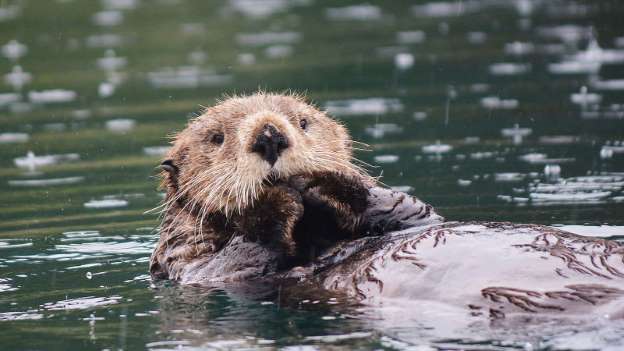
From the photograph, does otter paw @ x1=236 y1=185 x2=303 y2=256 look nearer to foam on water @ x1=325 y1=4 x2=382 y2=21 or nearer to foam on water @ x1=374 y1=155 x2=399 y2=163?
foam on water @ x1=374 y1=155 x2=399 y2=163

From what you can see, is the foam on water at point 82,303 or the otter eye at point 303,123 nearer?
the foam on water at point 82,303

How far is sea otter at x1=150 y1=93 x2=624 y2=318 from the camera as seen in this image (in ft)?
16.3

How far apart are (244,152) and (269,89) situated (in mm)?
7642

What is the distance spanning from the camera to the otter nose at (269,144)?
564 cm

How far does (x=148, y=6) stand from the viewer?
22.9 m

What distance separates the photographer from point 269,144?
5.65 meters

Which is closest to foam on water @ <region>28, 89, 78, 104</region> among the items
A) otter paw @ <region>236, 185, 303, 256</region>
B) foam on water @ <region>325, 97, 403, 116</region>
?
foam on water @ <region>325, 97, 403, 116</region>

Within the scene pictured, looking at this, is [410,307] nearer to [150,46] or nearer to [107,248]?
[107,248]

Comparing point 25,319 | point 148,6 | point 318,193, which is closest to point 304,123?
point 318,193

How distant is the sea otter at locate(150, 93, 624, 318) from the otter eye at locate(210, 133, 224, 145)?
1 cm

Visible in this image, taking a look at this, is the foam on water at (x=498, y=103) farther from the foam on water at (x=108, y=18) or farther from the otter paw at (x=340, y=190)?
the foam on water at (x=108, y=18)

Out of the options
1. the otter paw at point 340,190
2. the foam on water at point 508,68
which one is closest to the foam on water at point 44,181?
the otter paw at point 340,190

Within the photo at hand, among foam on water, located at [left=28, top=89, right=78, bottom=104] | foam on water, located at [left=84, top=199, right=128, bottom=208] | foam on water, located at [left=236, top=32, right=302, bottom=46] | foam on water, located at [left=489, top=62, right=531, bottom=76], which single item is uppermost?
foam on water, located at [left=236, top=32, right=302, bottom=46]

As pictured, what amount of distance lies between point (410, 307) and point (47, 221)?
171 inches
